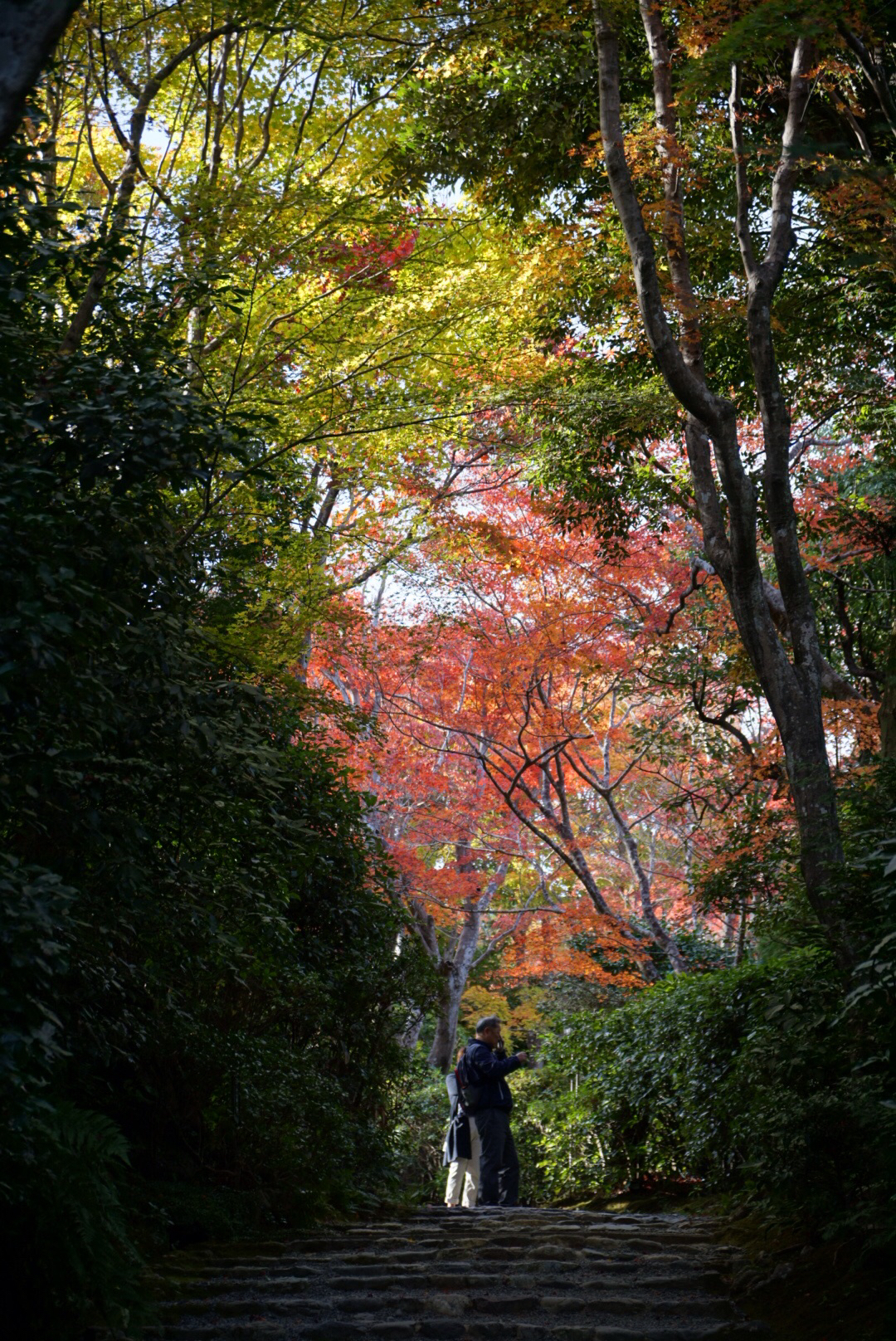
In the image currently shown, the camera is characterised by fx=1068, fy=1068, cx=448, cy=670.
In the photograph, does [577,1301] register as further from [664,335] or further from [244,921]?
[664,335]

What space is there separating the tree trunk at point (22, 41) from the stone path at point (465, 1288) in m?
3.84

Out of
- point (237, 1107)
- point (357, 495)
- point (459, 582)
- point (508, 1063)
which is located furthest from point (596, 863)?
point (237, 1107)

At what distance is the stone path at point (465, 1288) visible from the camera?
3.93m

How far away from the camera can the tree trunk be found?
1950 mm

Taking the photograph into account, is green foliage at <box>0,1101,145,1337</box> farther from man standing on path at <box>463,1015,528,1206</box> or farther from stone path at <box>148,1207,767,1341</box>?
man standing on path at <box>463,1015,528,1206</box>

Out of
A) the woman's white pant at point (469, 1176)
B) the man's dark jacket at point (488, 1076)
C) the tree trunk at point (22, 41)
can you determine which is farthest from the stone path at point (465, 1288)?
the tree trunk at point (22, 41)

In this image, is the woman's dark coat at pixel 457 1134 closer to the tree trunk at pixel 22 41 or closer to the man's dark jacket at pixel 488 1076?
the man's dark jacket at pixel 488 1076

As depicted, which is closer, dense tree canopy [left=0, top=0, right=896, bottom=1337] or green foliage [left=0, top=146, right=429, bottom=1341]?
green foliage [left=0, top=146, right=429, bottom=1341]

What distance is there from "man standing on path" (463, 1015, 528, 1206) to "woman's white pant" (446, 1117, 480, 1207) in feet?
0.67

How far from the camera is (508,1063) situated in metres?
8.26

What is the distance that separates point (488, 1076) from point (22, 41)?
7.85m

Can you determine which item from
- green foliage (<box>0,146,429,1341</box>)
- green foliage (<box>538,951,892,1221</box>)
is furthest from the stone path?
green foliage (<box>538,951,892,1221</box>)

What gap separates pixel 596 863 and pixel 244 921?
19639 mm

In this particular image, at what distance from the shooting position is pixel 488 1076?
27.6 ft
